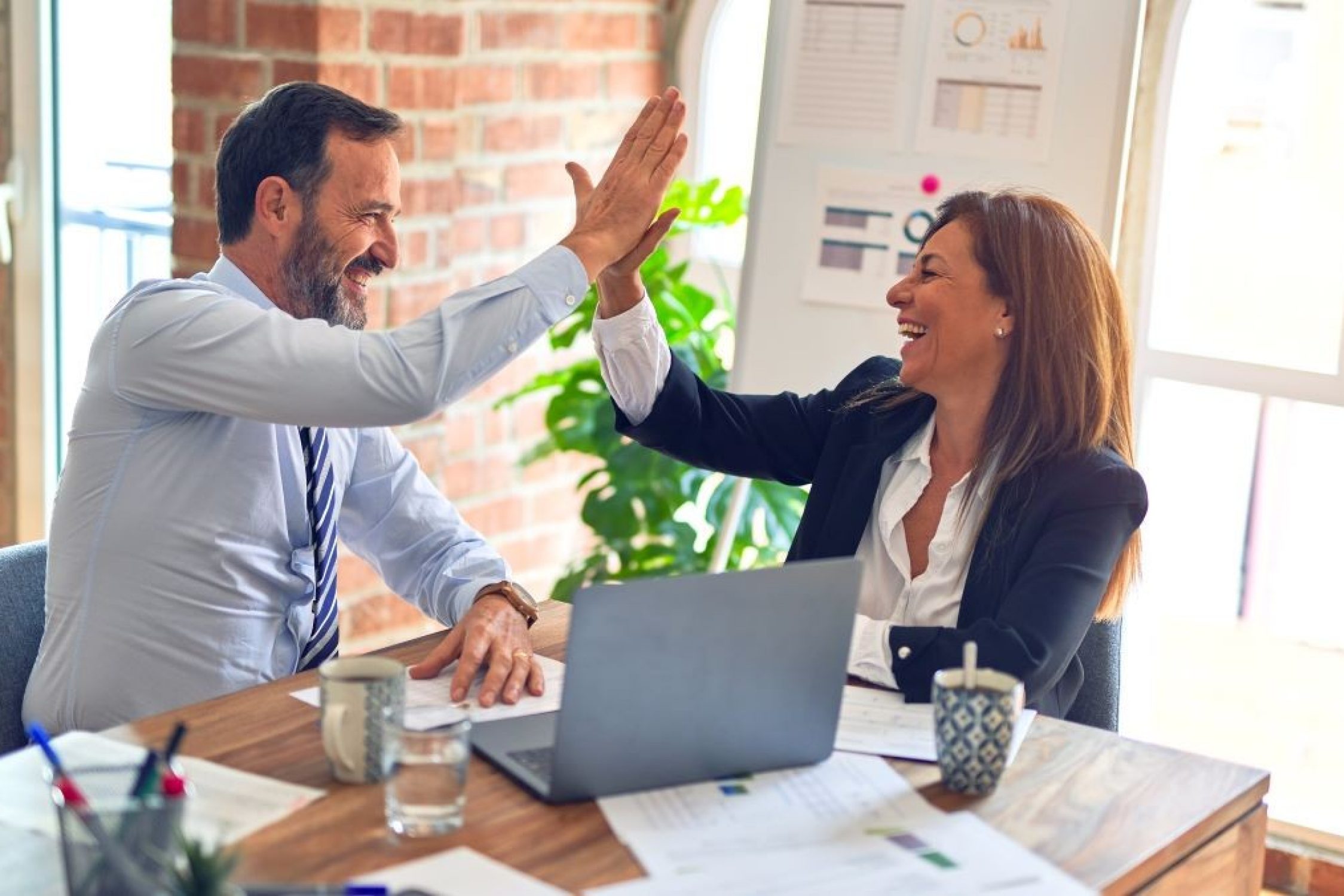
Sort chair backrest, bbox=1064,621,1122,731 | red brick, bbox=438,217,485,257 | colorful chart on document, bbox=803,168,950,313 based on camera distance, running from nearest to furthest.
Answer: chair backrest, bbox=1064,621,1122,731 < colorful chart on document, bbox=803,168,950,313 < red brick, bbox=438,217,485,257

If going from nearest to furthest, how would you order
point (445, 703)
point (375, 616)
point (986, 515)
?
point (445, 703)
point (986, 515)
point (375, 616)

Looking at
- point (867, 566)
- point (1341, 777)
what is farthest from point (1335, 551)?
point (867, 566)

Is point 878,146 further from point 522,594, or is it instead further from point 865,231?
point 522,594

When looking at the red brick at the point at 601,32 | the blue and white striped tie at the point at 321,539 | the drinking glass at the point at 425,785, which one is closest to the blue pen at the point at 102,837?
the drinking glass at the point at 425,785

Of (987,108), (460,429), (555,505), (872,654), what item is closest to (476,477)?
(460,429)

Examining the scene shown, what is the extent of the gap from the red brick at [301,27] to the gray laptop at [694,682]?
1.68m

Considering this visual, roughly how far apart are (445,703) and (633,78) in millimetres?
2378

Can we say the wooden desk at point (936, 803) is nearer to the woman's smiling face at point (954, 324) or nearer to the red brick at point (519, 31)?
the woman's smiling face at point (954, 324)

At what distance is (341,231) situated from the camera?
2.07m

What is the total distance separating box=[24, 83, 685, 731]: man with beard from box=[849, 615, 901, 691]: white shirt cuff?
0.36 meters

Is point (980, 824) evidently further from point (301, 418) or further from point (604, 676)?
point (301, 418)

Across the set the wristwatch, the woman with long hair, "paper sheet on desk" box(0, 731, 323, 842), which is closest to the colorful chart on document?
the woman with long hair

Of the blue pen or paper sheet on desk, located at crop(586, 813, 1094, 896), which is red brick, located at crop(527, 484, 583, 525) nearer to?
paper sheet on desk, located at crop(586, 813, 1094, 896)

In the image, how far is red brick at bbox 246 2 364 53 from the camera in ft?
9.41
